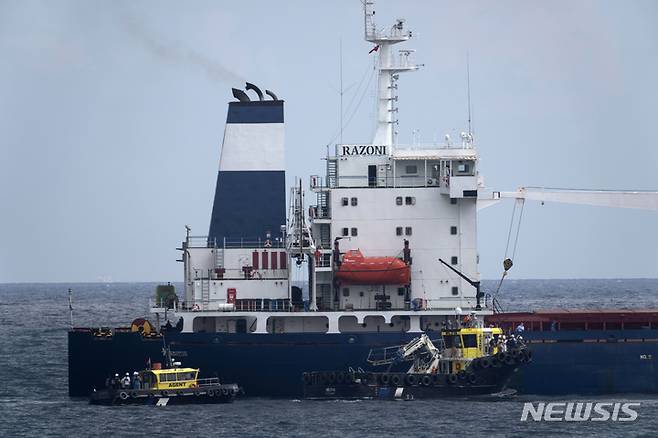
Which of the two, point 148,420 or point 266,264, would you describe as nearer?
point 148,420

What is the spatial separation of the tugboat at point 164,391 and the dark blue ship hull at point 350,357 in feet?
3.84

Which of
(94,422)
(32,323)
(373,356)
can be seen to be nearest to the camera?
(94,422)

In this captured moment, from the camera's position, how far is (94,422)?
48.6 meters

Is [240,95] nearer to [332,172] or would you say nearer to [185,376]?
[332,172]

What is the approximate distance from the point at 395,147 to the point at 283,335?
8.42 m

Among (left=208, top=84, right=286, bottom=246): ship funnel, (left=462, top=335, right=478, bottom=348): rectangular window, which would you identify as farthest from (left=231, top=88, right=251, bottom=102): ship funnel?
(left=462, top=335, right=478, bottom=348): rectangular window

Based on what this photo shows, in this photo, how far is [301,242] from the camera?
53281mm

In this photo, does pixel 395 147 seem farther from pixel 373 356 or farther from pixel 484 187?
pixel 373 356

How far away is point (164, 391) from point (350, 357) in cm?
661

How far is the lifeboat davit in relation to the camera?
53.5 m

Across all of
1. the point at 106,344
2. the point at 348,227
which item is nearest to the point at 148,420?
the point at 106,344
